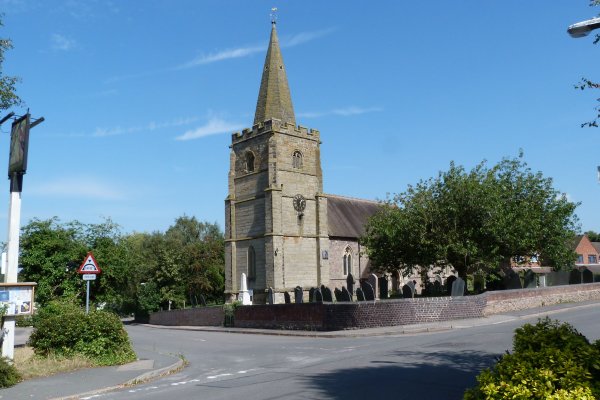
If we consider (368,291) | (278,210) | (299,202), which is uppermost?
(299,202)

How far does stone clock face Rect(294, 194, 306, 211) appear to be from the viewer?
45.6 metres

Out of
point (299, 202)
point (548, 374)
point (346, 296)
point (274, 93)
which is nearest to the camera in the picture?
point (548, 374)

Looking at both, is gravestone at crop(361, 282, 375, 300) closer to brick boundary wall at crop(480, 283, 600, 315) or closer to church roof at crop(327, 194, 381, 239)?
brick boundary wall at crop(480, 283, 600, 315)

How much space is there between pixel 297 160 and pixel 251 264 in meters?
9.71

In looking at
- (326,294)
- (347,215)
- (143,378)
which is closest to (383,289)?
(326,294)

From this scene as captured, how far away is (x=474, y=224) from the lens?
29094 millimetres

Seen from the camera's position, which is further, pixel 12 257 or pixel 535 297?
pixel 535 297

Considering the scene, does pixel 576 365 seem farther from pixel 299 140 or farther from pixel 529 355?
pixel 299 140

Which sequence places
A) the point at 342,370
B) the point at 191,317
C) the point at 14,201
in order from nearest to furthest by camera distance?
the point at 342,370
the point at 14,201
the point at 191,317

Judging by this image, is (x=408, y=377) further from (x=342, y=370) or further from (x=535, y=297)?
(x=535, y=297)

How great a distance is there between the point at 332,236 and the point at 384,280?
17578 millimetres

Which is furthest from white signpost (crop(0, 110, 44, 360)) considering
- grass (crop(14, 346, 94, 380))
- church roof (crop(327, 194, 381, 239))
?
church roof (crop(327, 194, 381, 239))

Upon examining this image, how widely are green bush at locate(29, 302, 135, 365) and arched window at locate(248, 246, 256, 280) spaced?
30.1 metres

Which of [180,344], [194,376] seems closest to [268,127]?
[180,344]
